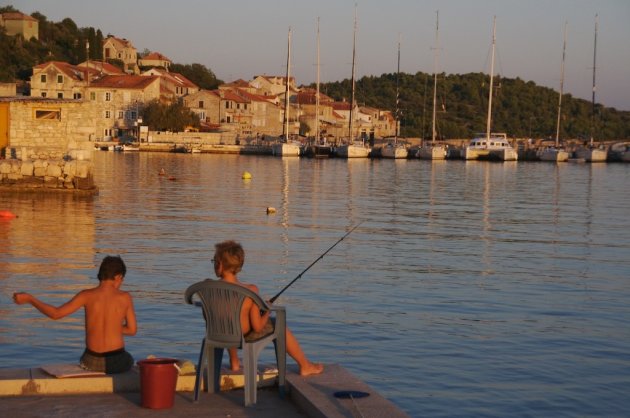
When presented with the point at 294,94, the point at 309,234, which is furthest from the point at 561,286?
the point at 294,94

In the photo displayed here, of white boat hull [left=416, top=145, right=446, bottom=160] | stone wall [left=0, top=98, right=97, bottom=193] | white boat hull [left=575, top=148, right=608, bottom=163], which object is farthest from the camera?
white boat hull [left=575, top=148, right=608, bottom=163]

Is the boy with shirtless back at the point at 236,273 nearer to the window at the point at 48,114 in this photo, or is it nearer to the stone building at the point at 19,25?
the window at the point at 48,114

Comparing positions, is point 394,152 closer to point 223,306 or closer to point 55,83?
point 55,83

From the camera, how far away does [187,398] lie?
775 cm

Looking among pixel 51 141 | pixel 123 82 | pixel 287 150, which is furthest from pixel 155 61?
pixel 51 141

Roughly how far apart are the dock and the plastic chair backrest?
0.50 m

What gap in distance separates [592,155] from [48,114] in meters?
77.2

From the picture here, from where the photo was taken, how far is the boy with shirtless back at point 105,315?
769 cm

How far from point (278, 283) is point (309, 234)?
8689mm

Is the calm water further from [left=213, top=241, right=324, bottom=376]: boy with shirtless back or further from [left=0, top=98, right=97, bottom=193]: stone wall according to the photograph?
[left=213, top=241, right=324, bottom=376]: boy with shirtless back

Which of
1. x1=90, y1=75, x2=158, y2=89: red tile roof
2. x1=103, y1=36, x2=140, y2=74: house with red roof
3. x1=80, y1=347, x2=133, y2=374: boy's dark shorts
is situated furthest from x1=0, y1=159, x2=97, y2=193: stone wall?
x1=103, y1=36, x2=140, y2=74: house with red roof

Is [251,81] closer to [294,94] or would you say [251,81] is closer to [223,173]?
[294,94]

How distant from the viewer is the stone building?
15038 cm

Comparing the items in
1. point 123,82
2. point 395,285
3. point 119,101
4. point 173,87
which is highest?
point 173,87
